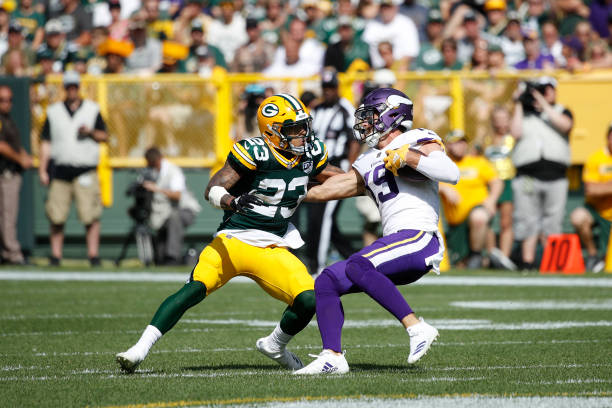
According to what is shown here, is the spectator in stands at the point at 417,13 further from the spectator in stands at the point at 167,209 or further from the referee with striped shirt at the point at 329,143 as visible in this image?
the referee with striped shirt at the point at 329,143

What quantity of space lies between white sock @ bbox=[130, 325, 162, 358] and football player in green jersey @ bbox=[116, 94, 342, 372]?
172 mm

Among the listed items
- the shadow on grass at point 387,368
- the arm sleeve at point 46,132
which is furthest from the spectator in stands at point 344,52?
the shadow on grass at point 387,368

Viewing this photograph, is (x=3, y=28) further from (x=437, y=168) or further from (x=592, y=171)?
(x=437, y=168)

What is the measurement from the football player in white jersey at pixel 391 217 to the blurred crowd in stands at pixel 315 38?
314 inches

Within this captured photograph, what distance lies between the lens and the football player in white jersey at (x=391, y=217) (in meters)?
5.44

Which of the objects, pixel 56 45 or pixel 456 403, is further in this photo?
pixel 56 45

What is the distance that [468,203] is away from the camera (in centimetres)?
1309

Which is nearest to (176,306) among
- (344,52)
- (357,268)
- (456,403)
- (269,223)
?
(269,223)

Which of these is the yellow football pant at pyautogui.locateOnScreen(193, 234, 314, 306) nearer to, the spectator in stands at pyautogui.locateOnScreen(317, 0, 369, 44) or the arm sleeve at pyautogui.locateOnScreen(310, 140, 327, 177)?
the arm sleeve at pyautogui.locateOnScreen(310, 140, 327, 177)

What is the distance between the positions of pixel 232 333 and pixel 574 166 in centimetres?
752

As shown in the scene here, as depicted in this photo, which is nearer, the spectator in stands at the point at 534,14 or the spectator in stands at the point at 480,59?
the spectator in stands at the point at 480,59

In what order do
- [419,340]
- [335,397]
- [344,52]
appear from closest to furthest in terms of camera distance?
1. [335,397]
2. [419,340]
3. [344,52]

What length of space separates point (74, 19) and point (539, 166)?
7.53 m

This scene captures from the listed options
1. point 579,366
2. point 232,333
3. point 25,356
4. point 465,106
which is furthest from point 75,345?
point 465,106
